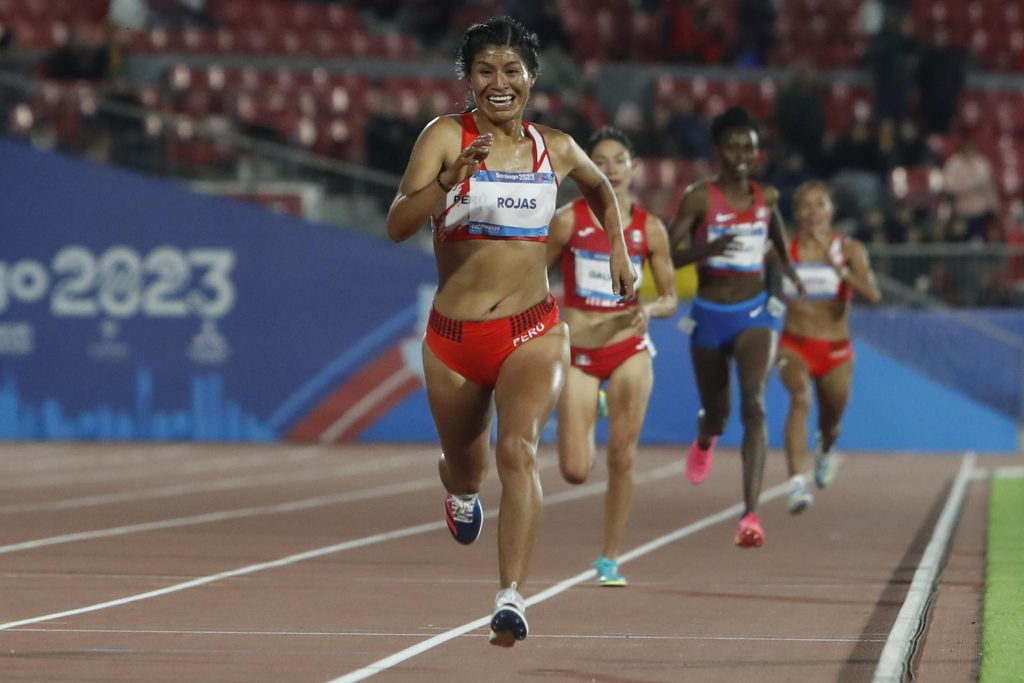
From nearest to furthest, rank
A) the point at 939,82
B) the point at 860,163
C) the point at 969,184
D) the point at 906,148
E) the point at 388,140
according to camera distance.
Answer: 1. the point at 388,140
2. the point at 969,184
3. the point at 860,163
4. the point at 906,148
5. the point at 939,82

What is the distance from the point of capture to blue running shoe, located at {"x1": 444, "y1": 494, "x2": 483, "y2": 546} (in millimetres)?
8617

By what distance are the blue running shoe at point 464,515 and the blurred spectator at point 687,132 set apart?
18187 millimetres

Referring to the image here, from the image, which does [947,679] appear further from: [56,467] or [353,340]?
[353,340]

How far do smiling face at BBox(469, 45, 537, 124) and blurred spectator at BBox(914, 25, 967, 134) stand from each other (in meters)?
21.4

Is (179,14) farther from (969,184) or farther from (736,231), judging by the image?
(736,231)

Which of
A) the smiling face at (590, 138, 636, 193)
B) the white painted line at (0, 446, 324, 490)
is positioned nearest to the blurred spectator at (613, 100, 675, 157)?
the white painted line at (0, 446, 324, 490)

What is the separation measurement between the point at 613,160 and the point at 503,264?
3222mm

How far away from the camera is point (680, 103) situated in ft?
88.3

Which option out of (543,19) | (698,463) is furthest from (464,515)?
(543,19)

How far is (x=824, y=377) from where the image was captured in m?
15.3

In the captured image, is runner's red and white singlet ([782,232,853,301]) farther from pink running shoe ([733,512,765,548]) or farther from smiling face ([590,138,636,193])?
smiling face ([590,138,636,193])

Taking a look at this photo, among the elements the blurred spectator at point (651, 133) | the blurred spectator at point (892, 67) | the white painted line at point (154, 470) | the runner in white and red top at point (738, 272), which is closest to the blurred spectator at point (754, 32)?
the blurred spectator at point (892, 67)

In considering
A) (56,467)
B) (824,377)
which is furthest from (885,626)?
(56,467)

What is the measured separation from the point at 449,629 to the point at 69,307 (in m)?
18.1
